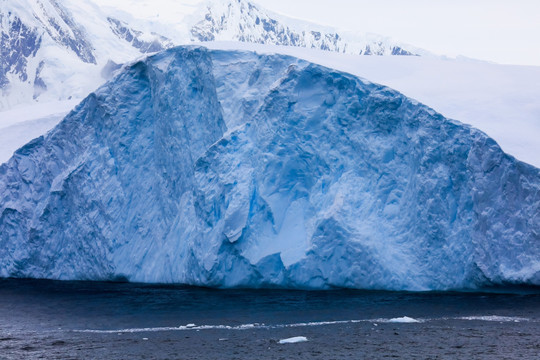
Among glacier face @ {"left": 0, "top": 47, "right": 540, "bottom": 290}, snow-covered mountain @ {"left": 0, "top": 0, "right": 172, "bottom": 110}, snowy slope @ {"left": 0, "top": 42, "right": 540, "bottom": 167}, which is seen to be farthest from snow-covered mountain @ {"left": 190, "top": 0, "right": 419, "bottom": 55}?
glacier face @ {"left": 0, "top": 47, "right": 540, "bottom": 290}

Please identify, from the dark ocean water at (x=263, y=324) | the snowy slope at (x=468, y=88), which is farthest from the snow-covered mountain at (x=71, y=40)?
the dark ocean water at (x=263, y=324)

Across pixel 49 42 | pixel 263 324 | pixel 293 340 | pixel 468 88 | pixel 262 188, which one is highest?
pixel 49 42

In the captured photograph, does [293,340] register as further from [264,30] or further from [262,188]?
[264,30]

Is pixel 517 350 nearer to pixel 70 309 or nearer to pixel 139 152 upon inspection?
pixel 70 309

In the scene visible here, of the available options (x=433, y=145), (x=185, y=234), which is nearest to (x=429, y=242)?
(x=433, y=145)

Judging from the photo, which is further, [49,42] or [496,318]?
[49,42]

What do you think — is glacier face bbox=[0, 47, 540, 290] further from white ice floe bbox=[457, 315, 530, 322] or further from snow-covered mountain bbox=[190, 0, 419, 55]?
snow-covered mountain bbox=[190, 0, 419, 55]

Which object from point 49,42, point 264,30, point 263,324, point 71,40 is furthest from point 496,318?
point 264,30

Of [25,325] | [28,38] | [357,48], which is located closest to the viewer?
[25,325]

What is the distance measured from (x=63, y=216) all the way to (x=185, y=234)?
3.99 meters

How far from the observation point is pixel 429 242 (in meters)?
17.4

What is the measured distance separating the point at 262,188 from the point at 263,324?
519 centimetres

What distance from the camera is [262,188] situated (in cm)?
1884

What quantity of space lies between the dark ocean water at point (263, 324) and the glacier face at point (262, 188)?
2.65 ft
